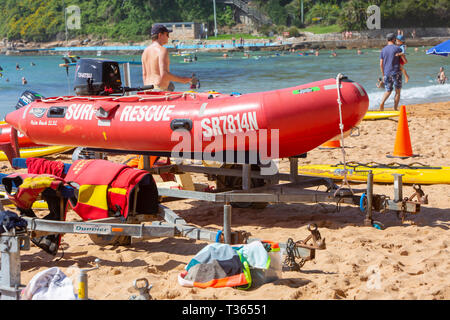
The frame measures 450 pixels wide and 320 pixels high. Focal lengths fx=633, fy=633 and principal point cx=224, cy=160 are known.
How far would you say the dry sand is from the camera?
4.27m

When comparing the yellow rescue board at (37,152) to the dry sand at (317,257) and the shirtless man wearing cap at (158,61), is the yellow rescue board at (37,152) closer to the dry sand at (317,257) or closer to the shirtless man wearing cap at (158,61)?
the shirtless man wearing cap at (158,61)

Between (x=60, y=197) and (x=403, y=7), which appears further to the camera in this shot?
(x=403, y=7)

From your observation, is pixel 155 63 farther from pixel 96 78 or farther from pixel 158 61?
pixel 96 78

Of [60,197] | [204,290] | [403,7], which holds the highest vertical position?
[403,7]

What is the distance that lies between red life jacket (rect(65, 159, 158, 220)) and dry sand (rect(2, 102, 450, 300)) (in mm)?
393

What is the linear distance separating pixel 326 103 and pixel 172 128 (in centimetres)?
150

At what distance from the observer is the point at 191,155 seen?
249 inches

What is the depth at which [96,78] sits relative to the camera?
24.3 ft

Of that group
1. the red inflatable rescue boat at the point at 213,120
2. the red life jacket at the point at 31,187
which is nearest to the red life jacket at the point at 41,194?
the red life jacket at the point at 31,187

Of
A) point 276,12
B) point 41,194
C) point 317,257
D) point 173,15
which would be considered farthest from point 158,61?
point 173,15

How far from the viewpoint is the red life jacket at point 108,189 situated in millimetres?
5277

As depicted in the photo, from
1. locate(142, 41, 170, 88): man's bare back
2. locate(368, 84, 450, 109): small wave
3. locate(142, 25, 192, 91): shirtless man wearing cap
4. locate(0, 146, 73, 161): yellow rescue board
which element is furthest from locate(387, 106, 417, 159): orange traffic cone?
locate(368, 84, 450, 109): small wave
